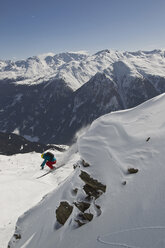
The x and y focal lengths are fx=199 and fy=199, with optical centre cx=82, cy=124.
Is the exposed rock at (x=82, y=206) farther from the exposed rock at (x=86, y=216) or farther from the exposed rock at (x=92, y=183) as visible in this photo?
the exposed rock at (x=92, y=183)

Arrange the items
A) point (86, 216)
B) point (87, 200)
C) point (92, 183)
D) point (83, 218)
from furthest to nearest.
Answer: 1. point (87, 200)
2. point (92, 183)
3. point (83, 218)
4. point (86, 216)

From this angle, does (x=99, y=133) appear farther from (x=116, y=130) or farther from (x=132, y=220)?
(x=132, y=220)

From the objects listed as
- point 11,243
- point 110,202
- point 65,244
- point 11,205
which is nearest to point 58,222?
point 65,244

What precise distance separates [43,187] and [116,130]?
36369 millimetres

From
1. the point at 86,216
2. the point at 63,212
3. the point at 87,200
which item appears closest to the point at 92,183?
the point at 87,200

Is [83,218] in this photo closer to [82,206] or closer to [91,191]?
[82,206]

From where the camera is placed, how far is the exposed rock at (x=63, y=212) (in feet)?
48.3

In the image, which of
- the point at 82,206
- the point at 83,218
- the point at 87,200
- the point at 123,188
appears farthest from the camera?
the point at 87,200

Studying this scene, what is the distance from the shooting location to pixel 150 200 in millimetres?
8305

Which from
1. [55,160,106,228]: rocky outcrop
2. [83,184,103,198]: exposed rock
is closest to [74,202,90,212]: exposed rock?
[55,160,106,228]: rocky outcrop

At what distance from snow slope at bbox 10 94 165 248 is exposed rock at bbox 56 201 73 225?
51 centimetres

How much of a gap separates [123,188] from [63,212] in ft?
23.2

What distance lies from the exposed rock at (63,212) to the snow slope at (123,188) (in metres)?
0.51

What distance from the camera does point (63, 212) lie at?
15148 mm
